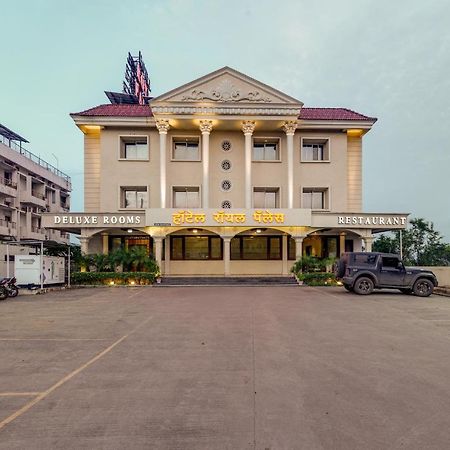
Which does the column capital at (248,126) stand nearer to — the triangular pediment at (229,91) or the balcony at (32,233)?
the triangular pediment at (229,91)

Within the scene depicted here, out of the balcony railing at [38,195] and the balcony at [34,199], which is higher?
the balcony railing at [38,195]

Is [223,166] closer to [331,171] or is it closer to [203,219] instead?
[203,219]

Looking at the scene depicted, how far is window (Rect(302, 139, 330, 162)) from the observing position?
2873 cm

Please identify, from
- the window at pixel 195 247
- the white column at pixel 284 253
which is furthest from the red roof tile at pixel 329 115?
the window at pixel 195 247

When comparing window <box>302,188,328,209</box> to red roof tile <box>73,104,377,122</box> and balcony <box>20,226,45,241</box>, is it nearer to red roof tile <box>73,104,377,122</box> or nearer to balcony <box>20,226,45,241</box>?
red roof tile <box>73,104,377,122</box>

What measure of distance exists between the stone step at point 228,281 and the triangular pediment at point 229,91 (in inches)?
525

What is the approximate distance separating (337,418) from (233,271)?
2339cm

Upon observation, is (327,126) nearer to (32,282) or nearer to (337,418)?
(32,282)

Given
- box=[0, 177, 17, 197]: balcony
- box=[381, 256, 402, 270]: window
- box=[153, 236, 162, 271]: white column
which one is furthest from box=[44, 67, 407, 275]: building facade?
box=[0, 177, 17, 197]: balcony

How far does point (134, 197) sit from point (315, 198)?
15.0m

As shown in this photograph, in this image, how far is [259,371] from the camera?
19.5 feet

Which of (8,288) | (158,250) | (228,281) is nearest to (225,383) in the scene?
(8,288)

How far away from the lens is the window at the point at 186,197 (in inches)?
1101

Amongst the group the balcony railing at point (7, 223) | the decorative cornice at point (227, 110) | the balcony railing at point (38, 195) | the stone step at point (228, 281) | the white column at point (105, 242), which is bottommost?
the stone step at point (228, 281)
